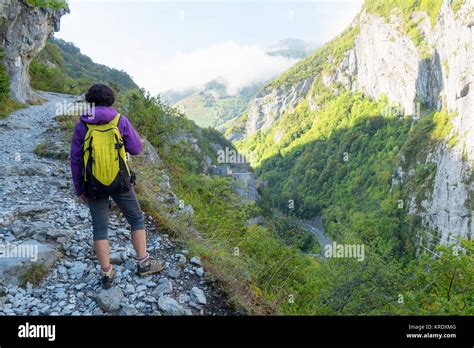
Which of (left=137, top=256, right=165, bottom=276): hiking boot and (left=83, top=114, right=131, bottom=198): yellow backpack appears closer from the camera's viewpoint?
(left=83, top=114, right=131, bottom=198): yellow backpack

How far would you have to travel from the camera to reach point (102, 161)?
14.0 ft

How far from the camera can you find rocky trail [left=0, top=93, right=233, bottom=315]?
4.46 metres

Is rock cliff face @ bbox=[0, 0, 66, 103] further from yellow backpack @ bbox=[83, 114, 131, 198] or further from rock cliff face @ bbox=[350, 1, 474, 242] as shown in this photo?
rock cliff face @ bbox=[350, 1, 474, 242]

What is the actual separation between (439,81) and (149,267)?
4753 inches

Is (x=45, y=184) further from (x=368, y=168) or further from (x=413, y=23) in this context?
(x=413, y=23)

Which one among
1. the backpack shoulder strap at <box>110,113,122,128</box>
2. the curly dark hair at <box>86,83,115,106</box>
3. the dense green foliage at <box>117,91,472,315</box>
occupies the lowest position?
the dense green foliage at <box>117,91,472,315</box>

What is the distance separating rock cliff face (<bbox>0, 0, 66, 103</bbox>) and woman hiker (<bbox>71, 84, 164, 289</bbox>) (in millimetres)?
18886

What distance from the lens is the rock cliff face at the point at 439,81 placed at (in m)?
72.7

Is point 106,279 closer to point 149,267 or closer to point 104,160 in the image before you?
point 149,267

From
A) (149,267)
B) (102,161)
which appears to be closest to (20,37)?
(102,161)

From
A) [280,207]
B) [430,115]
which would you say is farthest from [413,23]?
[280,207]

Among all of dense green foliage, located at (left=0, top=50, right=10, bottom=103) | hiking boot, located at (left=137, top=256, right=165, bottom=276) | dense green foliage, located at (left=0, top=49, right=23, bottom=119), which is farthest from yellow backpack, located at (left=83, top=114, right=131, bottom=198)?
dense green foliage, located at (left=0, top=50, right=10, bottom=103)
